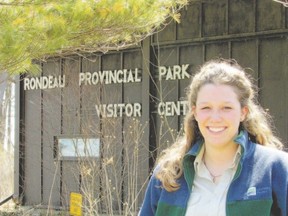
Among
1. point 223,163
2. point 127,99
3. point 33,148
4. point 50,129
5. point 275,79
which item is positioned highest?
point 275,79

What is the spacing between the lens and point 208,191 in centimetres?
258

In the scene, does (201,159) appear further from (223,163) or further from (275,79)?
(275,79)

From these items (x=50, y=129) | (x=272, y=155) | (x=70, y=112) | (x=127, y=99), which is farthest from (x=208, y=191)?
(x=50, y=129)

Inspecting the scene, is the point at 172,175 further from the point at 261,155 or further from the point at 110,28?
the point at 110,28

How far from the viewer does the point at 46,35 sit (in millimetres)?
5895

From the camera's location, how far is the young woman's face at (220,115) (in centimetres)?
259

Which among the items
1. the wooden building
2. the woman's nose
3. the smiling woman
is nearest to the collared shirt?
the smiling woman

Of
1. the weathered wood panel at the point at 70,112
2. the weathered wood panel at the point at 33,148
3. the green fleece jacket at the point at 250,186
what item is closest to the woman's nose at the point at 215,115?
the green fleece jacket at the point at 250,186

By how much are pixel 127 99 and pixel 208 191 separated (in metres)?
7.29

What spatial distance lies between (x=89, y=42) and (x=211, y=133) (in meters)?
4.72

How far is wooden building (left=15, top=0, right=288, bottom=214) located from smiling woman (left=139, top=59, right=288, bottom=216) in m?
4.35

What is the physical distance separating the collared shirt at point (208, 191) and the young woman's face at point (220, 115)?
0.09 meters

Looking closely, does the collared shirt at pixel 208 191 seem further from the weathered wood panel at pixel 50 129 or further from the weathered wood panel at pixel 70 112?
the weathered wood panel at pixel 50 129

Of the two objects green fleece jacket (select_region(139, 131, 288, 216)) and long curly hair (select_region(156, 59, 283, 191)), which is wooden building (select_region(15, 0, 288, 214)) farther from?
green fleece jacket (select_region(139, 131, 288, 216))
